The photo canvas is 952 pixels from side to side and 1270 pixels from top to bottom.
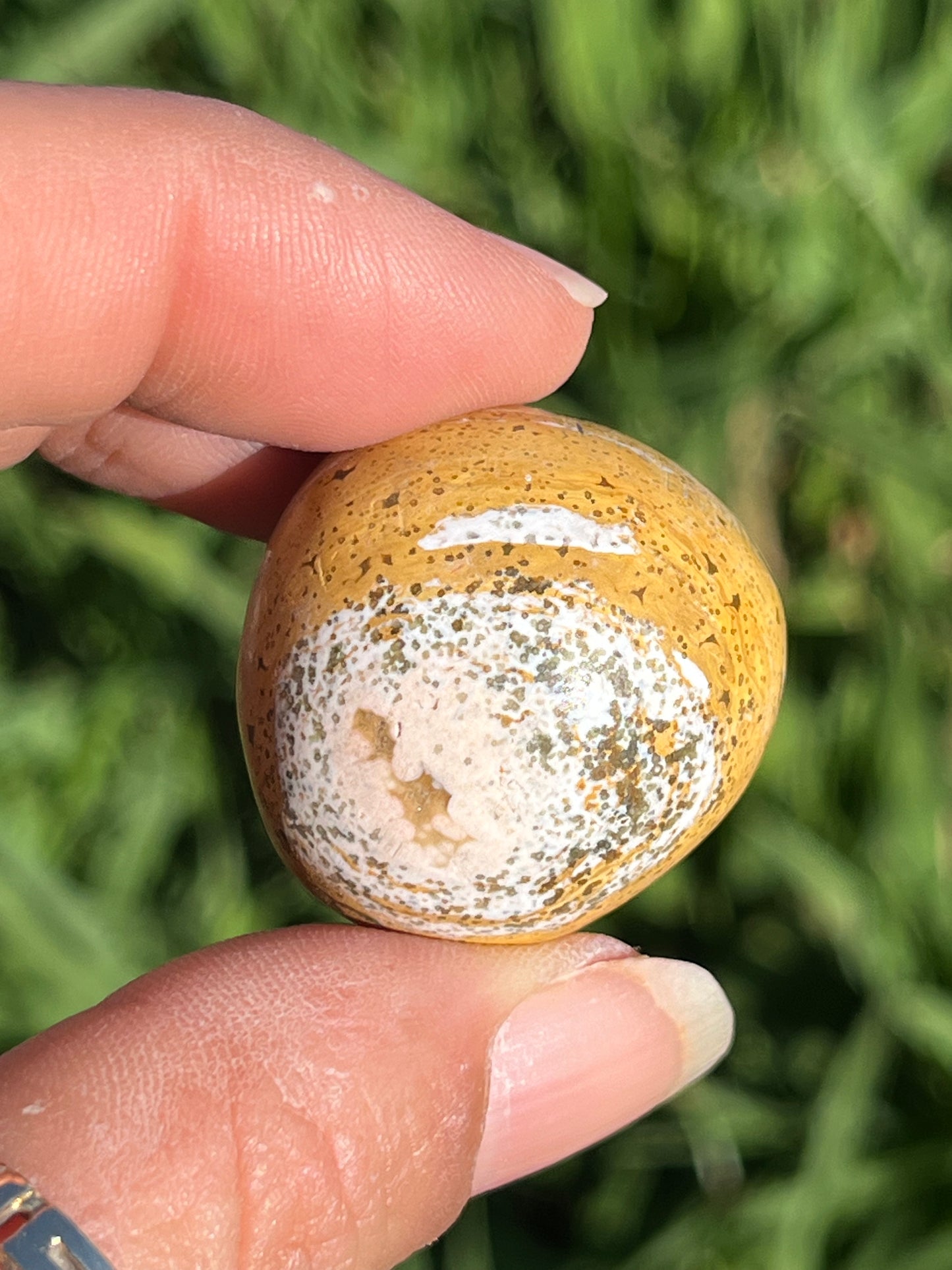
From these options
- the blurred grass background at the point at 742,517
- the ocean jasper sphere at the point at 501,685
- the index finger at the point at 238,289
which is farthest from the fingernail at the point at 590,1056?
the index finger at the point at 238,289

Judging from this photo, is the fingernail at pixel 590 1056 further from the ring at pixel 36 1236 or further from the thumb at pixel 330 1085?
the ring at pixel 36 1236

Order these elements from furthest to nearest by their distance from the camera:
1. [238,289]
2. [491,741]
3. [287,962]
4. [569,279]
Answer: [569,279] < [238,289] < [287,962] < [491,741]

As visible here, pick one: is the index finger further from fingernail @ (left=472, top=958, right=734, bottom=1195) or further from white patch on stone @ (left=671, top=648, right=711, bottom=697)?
fingernail @ (left=472, top=958, right=734, bottom=1195)

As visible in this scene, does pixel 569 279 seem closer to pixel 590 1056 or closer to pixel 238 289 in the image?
pixel 238 289

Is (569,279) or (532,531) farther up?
(569,279)

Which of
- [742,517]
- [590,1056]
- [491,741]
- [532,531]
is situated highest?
[532,531]

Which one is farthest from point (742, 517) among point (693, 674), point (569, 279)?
point (693, 674)
